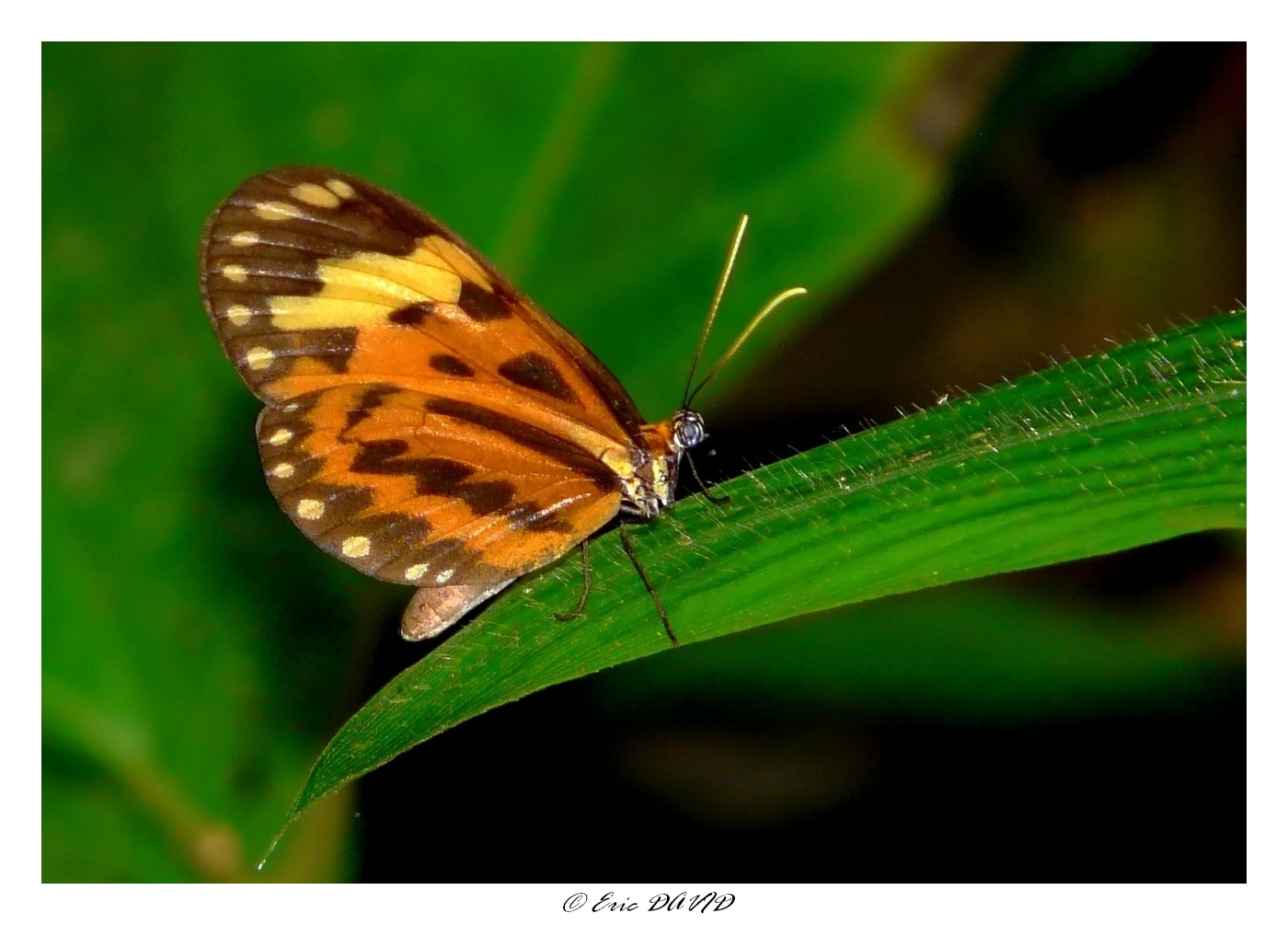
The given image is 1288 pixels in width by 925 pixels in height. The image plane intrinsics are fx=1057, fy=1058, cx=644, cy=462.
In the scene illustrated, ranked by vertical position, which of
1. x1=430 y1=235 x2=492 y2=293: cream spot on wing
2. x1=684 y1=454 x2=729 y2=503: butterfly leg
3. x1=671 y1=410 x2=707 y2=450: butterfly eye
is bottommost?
x1=684 y1=454 x2=729 y2=503: butterfly leg

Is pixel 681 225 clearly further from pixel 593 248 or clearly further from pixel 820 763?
pixel 820 763

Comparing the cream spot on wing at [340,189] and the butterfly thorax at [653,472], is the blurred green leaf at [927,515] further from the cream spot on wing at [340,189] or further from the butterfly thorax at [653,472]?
the cream spot on wing at [340,189]

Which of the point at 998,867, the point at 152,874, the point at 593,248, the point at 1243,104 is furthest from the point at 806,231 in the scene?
the point at 152,874

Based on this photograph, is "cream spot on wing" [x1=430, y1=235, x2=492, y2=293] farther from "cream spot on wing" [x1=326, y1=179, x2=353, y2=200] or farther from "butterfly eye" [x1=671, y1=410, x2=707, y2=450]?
"butterfly eye" [x1=671, y1=410, x2=707, y2=450]

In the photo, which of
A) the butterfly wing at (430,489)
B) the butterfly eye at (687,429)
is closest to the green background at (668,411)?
the butterfly wing at (430,489)

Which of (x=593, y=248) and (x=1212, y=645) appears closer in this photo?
(x=1212, y=645)

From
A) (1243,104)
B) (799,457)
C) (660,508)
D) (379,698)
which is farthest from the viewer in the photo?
(1243,104)

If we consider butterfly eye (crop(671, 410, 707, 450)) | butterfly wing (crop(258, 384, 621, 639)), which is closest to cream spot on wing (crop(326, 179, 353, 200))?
butterfly wing (crop(258, 384, 621, 639))
